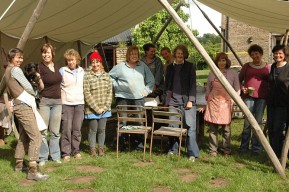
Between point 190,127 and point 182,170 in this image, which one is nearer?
point 182,170

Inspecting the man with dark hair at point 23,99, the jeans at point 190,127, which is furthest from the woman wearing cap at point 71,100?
the jeans at point 190,127

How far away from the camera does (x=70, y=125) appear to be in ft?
17.3

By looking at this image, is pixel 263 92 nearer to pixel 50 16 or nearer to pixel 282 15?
pixel 282 15

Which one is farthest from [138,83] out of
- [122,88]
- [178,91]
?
[178,91]

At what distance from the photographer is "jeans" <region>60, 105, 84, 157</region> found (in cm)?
523

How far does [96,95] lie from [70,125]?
0.58m

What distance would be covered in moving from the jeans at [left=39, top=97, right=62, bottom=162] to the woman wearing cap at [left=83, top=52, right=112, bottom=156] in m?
0.48

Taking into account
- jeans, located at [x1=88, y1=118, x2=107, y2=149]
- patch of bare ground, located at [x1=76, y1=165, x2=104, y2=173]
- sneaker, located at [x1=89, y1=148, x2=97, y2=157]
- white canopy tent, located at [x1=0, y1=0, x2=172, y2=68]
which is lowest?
patch of bare ground, located at [x1=76, y1=165, x2=104, y2=173]

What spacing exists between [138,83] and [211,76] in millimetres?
1127

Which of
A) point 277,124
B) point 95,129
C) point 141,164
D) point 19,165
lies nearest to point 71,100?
point 95,129

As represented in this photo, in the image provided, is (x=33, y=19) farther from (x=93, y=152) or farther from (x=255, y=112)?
(x=255, y=112)

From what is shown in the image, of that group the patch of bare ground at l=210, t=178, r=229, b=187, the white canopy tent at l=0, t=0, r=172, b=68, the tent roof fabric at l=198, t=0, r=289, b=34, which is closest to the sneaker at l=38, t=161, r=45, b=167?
the white canopy tent at l=0, t=0, r=172, b=68

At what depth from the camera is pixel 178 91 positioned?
5398mm

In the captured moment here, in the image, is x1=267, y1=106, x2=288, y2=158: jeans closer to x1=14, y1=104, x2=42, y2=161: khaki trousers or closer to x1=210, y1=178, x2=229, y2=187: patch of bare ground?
x1=210, y1=178, x2=229, y2=187: patch of bare ground
